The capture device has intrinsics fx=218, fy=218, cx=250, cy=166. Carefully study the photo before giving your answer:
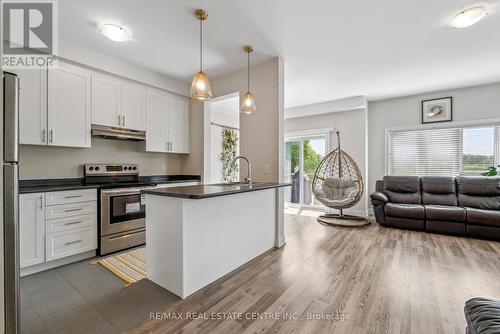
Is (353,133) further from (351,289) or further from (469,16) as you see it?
(351,289)

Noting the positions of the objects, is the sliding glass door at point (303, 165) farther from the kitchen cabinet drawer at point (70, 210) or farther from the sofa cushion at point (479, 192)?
the kitchen cabinet drawer at point (70, 210)

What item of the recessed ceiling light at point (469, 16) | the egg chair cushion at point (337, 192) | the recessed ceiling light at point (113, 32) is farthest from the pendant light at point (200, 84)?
the egg chair cushion at point (337, 192)

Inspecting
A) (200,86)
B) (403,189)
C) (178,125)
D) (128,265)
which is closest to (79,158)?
(178,125)

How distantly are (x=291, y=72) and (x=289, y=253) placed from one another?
289 centimetres

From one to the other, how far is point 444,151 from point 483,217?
1.63 metres

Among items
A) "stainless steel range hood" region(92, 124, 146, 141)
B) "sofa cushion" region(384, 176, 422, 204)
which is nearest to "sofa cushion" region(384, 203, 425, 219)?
"sofa cushion" region(384, 176, 422, 204)

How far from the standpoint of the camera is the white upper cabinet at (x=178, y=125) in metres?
4.02

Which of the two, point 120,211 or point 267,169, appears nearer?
point 120,211

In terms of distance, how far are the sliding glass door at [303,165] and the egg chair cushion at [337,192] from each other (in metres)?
0.98

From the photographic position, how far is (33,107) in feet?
8.41

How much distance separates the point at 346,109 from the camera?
16.9ft

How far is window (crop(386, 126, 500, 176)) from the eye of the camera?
4180mm

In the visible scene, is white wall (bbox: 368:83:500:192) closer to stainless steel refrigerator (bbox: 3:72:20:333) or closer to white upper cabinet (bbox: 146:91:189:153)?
white upper cabinet (bbox: 146:91:189:153)

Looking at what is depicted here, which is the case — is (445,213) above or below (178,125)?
below
